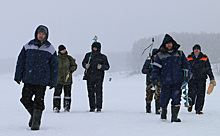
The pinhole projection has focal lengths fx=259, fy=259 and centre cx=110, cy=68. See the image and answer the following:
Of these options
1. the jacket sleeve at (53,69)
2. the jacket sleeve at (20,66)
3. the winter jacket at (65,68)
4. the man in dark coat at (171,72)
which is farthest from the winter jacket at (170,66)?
the winter jacket at (65,68)

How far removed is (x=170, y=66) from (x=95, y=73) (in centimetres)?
286

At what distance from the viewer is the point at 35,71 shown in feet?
14.1

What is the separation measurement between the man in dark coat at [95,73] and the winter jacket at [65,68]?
0.43 m

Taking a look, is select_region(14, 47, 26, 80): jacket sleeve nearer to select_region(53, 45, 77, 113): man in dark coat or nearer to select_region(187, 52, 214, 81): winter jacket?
select_region(53, 45, 77, 113): man in dark coat

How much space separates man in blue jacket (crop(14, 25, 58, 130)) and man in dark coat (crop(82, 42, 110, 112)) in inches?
121

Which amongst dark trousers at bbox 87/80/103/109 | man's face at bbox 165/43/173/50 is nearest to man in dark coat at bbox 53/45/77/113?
dark trousers at bbox 87/80/103/109

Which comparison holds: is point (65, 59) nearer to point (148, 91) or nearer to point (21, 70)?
point (148, 91)

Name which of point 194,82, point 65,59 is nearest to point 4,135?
point 65,59

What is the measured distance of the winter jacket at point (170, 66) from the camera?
523 cm

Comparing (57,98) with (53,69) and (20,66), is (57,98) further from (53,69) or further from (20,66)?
(20,66)

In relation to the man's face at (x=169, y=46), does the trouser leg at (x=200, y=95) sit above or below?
below

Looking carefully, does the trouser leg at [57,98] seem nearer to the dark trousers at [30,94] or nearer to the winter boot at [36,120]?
the dark trousers at [30,94]

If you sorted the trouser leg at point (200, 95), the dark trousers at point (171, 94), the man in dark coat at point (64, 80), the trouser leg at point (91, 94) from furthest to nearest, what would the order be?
the trouser leg at point (91, 94), the man in dark coat at point (64, 80), the trouser leg at point (200, 95), the dark trousers at point (171, 94)

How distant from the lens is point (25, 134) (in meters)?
3.73
